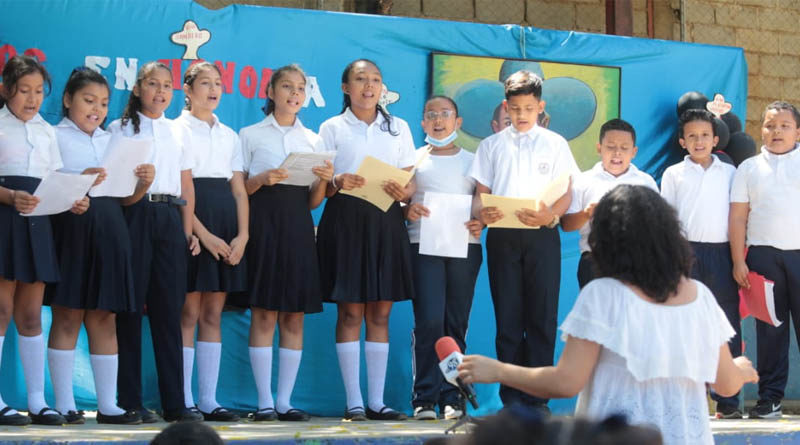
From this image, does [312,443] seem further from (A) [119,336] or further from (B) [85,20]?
(B) [85,20]

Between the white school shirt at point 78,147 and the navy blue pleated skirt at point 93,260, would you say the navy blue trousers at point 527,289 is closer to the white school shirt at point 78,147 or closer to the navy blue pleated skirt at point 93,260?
the navy blue pleated skirt at point 93,260

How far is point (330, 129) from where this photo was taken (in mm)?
4902

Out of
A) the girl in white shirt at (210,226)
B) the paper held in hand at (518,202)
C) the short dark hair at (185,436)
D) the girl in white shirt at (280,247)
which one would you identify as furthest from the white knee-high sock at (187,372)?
the short dark hair at (185,436)

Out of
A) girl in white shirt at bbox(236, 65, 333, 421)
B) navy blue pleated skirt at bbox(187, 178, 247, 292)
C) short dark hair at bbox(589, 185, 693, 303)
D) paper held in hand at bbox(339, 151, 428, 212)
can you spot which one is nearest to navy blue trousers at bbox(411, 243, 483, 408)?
paper held in hand at bbox(339, 151, 428, 212)

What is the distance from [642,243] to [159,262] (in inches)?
100

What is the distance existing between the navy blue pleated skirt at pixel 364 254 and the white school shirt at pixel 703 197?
1.49 m

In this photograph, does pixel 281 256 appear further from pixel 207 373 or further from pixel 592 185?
pixel 592 185

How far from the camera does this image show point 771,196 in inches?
208

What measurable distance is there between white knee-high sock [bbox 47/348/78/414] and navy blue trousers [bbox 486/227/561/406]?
1875 millimetres

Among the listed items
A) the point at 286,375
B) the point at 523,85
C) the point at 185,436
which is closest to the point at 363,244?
the point at 286,375

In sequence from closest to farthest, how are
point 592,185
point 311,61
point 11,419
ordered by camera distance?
point 11,419
point 592,185
point 311,61

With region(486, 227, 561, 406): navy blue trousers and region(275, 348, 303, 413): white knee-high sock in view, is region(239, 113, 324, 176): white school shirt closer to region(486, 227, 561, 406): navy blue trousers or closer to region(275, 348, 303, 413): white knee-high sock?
region(275, 348, 303, 413): white knee-high sock

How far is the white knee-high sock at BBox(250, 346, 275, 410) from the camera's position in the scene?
4688 millimetres

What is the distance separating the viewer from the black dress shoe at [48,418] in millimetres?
4062
